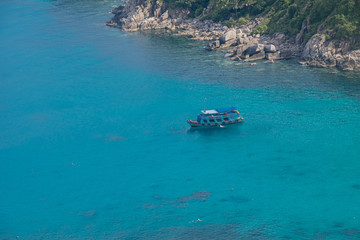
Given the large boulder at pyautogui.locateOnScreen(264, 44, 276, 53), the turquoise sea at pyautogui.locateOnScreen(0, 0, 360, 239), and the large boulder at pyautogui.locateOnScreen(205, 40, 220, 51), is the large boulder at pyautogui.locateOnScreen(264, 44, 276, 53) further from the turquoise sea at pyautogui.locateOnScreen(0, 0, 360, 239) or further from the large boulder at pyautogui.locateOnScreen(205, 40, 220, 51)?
the large boulder at pyautogui.locateOnScreen(205, 40, 220, 51)

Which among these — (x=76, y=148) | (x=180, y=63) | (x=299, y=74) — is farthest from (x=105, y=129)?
(x=299, y=74)

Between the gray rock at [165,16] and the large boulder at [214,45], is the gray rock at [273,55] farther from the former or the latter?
the gray rock at [165,16]

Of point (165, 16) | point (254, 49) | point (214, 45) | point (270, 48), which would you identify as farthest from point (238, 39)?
point (165, 16)

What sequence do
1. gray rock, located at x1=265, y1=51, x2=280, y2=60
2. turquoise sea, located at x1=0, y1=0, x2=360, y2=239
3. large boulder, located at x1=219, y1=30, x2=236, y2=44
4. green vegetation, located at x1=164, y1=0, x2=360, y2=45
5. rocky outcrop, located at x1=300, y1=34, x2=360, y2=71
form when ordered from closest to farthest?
turquoise sea, located at x1=0, y1=0, x2=360, y2=239
rocky outcrop, located at x1=300, y1=34, x2=360, y2=71
green vegetation, located at x1=164, y1=0, x2=360, y2=45
gray rock, located at x1=265, y1=51, x2=280, y2=60
large boulder, located at x1=219, y1=30, x2=236, y2=44

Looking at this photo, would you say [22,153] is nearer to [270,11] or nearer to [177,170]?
[177,170]

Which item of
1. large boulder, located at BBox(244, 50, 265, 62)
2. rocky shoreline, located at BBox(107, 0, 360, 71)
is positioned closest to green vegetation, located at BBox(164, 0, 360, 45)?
rocky shoreline, located at BBox(107, 0, 360, 71)

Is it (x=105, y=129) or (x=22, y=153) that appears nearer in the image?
(x=22, y=153)

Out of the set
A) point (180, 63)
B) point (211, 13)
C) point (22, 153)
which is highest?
point (211, 13)
